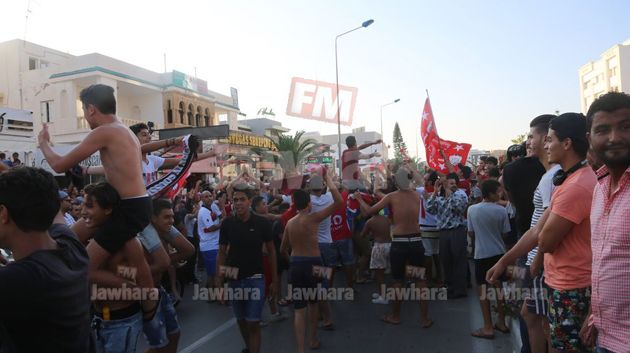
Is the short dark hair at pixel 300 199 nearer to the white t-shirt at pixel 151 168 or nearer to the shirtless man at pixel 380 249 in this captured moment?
the white t-shirt at pixel 151 168

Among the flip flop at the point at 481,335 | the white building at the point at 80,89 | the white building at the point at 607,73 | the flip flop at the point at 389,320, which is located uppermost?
the white building at the point at 607,73

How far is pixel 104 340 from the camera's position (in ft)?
10.5

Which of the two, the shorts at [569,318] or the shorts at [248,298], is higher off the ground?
the shorts at [569,318]

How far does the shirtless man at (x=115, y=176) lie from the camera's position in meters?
3.16

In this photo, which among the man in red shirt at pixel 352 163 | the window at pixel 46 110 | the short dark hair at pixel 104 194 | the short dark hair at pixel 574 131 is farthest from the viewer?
the window at pixel 46 110

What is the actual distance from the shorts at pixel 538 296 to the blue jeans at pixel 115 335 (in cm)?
293

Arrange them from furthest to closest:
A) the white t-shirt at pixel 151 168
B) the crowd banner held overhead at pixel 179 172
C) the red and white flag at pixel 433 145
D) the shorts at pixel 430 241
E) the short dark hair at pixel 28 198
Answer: the red and white flag at pixel 433 145, the shorts at pixel 430 241, the white t-shirt at pixel 151 168, the crowd banner held overhead at pixel 179 172, the short dark hair at pixel 28 198

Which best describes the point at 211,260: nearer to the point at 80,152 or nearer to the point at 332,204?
the point at 332,204

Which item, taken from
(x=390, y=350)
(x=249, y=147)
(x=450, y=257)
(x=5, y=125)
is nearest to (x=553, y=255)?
(x=390, y=350)

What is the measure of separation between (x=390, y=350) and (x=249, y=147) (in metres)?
33.2

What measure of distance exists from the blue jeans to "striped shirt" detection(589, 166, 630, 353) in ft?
9.60

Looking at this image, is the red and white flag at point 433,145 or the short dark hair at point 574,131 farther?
the red and white flag at point 433,145

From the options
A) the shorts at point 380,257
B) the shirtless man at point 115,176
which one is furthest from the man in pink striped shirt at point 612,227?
the shorts at point 380,257

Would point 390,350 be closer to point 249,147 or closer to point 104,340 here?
point 104,340
